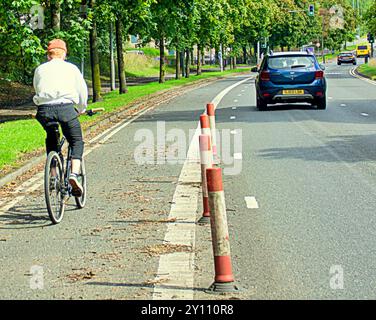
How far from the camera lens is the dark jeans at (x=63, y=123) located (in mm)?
9742

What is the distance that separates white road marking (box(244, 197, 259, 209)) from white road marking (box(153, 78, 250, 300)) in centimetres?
59

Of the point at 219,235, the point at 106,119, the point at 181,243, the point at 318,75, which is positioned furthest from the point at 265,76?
the point at 219,235

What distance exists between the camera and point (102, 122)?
24344 mm

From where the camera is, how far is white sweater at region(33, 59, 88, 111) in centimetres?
974

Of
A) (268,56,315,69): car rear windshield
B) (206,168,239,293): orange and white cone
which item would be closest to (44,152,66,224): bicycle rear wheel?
(206,168,239,293): orange and white cone

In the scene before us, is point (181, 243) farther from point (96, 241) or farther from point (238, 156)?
point (238, 156)

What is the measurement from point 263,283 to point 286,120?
1666cm

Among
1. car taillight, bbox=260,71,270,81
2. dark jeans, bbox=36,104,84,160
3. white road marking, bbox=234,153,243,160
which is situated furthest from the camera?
car taillight, bbox=260,71,270,81

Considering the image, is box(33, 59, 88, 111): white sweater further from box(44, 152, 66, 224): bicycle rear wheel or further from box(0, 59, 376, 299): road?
box(0, 59, 376, 299): road

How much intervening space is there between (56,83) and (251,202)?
8.49 ft

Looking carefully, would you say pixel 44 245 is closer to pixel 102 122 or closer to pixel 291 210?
pixel 291 210

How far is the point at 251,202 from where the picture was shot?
1061cm

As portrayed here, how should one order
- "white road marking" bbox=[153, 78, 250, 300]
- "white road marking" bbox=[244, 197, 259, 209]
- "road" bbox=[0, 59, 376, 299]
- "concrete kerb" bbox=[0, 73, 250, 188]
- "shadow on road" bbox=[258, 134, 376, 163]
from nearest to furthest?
"white road marking" bbox=[153, 78, 250, 300] → "road" bbox=[0, 59, 376, 299] → "white road marking" bbox=[244, 197, 259, 209] → "concrete kerb" bbox=[0, 73, 250, 188] → "shadow on road" bbox=[258, 134, 376, 163]
